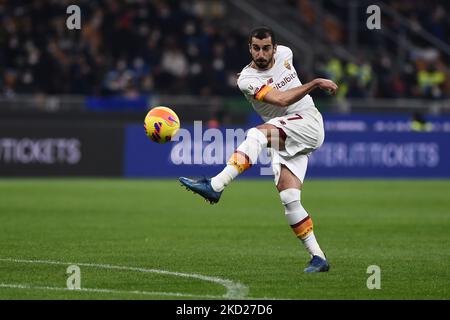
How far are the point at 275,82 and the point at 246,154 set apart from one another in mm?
976

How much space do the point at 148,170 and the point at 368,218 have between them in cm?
1160

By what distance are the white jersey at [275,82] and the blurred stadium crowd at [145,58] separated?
18.3 meters

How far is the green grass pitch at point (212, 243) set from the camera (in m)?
8.89

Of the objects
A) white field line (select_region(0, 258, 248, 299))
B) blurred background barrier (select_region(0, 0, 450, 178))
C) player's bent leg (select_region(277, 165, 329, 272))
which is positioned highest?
blurred background barrier (select_region(0, 0, 450, 178))

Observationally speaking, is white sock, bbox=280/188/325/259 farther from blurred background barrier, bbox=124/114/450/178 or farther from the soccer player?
blurred background barrier, bbox=124/114/450/178

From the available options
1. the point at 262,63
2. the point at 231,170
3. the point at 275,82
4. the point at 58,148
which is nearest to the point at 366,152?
the point at 58,148

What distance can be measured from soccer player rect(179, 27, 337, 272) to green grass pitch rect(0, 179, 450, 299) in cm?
52

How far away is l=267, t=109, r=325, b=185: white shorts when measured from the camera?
10250 millimetres

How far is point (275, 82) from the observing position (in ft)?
33.9

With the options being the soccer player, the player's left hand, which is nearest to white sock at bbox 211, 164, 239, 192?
the soccer player

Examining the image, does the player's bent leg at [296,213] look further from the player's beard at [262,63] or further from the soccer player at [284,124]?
the player's beard at [262,63]

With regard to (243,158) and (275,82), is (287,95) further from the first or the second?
(243,158)

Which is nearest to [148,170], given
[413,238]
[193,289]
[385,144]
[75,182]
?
[75,182]

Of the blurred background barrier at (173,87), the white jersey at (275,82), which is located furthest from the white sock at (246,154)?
the blurred background barrier at (173,87)
